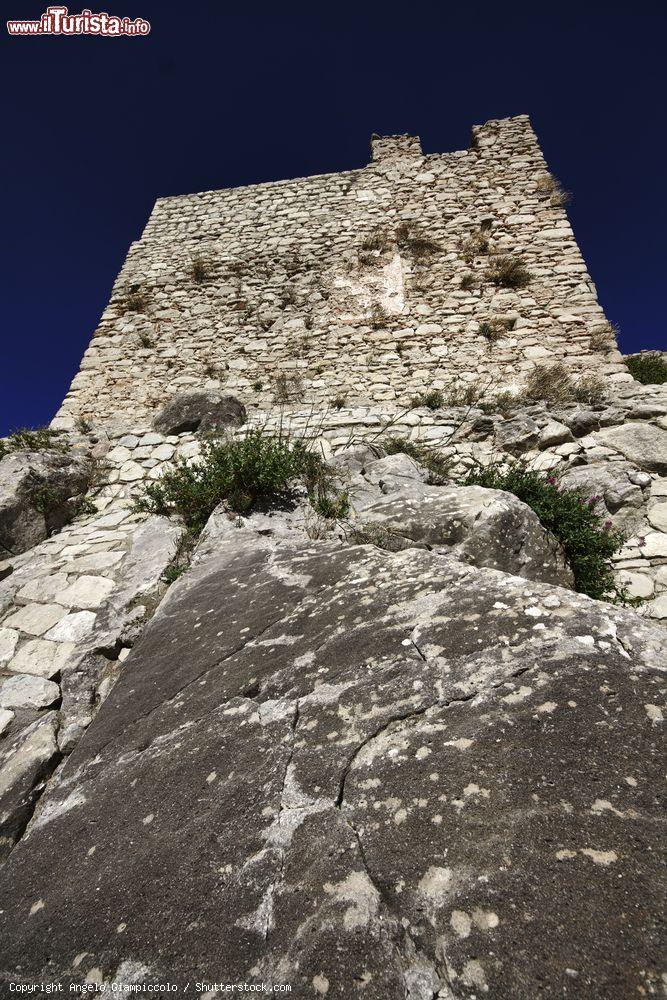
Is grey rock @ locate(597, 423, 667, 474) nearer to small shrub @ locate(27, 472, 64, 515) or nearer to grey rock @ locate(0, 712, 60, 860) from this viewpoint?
grey rock @ locate(0, 712, 60, 860)

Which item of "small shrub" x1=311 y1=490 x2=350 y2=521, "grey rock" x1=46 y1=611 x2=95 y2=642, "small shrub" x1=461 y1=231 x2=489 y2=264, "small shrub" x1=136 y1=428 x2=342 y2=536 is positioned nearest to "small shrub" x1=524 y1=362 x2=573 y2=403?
"small shrub" x1=461 y1=231 x2=489 y2=264

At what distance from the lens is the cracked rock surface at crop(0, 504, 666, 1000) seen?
2.95 feet

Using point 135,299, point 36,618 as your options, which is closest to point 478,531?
point 36,618

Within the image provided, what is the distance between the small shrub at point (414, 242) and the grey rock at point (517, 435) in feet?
12.2

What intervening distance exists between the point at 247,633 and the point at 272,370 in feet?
17.1

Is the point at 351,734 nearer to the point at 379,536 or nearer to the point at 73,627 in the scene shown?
the point at 379,536

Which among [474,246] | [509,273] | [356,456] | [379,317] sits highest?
[474,246]

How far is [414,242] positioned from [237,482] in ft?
18.2

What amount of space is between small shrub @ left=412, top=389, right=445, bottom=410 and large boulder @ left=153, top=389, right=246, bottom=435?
7.93 ft

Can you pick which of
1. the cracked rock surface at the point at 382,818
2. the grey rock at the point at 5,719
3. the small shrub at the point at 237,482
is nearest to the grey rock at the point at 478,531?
the small shrub at the point at 237,482

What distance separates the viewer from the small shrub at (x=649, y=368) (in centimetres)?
662

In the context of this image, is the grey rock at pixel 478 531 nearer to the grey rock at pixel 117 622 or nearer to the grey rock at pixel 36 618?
the grey rock at pixel 117 622

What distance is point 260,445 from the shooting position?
13.9 ft

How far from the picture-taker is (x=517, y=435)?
188 inches
